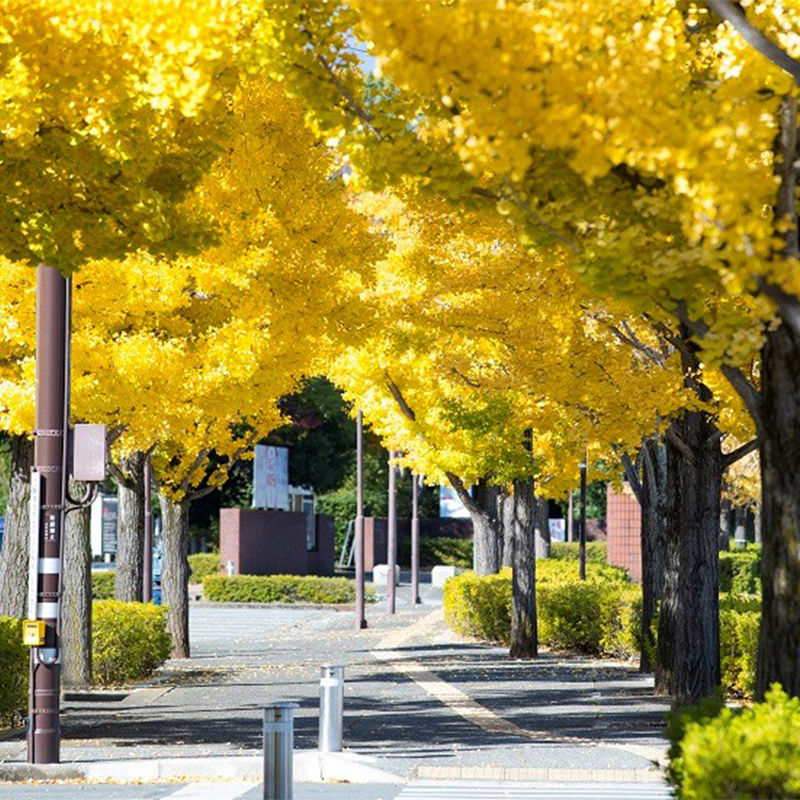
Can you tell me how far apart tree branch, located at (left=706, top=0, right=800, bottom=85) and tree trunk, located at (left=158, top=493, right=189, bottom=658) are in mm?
20731

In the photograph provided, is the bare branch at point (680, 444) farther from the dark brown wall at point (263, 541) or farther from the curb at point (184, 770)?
the dark brown wall at point (263, 541)

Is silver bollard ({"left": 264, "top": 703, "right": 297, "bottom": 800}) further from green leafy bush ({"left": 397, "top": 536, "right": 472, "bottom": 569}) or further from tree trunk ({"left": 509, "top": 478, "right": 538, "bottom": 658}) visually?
green leafy bush ({"left": 397, "top": 536, "right": 472, "bottom": 569})

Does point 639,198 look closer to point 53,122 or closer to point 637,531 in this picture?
point 53,122

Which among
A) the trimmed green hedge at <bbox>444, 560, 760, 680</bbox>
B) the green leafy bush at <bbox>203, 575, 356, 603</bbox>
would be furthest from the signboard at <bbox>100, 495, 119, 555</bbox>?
the trimmed green hedge at <bbox>444, 560, 760, 680</bbox>

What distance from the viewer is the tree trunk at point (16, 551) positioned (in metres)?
21.4

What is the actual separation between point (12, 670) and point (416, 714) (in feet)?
14.6

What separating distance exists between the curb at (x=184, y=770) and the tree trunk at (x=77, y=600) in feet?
25.2

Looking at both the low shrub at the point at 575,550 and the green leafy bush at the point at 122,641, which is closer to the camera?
the green leafy bush at the point at 122,641

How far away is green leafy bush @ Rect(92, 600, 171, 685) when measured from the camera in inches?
936

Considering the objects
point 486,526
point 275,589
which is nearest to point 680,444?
point 486,526

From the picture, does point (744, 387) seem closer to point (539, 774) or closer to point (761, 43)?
point (761, 43)

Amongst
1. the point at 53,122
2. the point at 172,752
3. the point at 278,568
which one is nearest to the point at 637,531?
the point at 278,568

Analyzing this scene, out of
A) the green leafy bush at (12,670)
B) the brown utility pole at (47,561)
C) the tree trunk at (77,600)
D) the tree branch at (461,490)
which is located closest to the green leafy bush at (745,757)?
the brown utility pole at (47,561)

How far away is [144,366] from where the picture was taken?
20.0 meters
